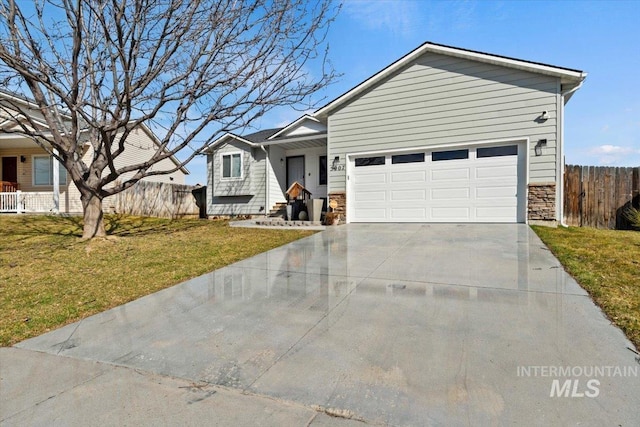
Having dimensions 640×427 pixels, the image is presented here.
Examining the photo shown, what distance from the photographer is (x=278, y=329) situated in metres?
3.00

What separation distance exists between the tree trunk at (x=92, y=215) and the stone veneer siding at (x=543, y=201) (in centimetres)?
1145

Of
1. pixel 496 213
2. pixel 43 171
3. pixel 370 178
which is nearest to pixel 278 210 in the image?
pixel 370 178

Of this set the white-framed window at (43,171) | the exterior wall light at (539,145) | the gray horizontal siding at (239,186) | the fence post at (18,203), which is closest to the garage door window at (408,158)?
the exterior wall light at (539,145)

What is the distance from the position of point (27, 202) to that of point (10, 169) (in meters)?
3.26

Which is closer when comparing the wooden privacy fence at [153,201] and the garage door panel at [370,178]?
the garage door panel at [370,178]

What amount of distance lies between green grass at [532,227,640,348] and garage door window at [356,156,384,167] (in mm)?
5147

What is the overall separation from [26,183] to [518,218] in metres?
21.8

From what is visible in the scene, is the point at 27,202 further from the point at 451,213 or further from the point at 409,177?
the point at 451,213

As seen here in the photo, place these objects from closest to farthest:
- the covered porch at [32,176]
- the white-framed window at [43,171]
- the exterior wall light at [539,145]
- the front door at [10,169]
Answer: the exterior wall light at [539,145]
the covered porch at [32,176]
the white-framed window at [43,171]
the front door at [10,169]

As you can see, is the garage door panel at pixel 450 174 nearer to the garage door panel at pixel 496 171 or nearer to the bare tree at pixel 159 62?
the garage door panel at pixel 496 171

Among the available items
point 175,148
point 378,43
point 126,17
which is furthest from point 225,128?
point 378,43

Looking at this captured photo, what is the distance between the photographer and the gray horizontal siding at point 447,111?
29.6ft

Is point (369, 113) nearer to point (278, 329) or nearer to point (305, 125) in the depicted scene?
point (305, 125)

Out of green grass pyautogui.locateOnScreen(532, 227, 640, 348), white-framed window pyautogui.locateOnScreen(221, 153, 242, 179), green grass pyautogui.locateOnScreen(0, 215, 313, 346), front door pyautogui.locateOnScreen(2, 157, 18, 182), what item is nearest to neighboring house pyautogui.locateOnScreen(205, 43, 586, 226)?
green grass pyautogui.locateOnScreen(532, 227, 640, 348)
